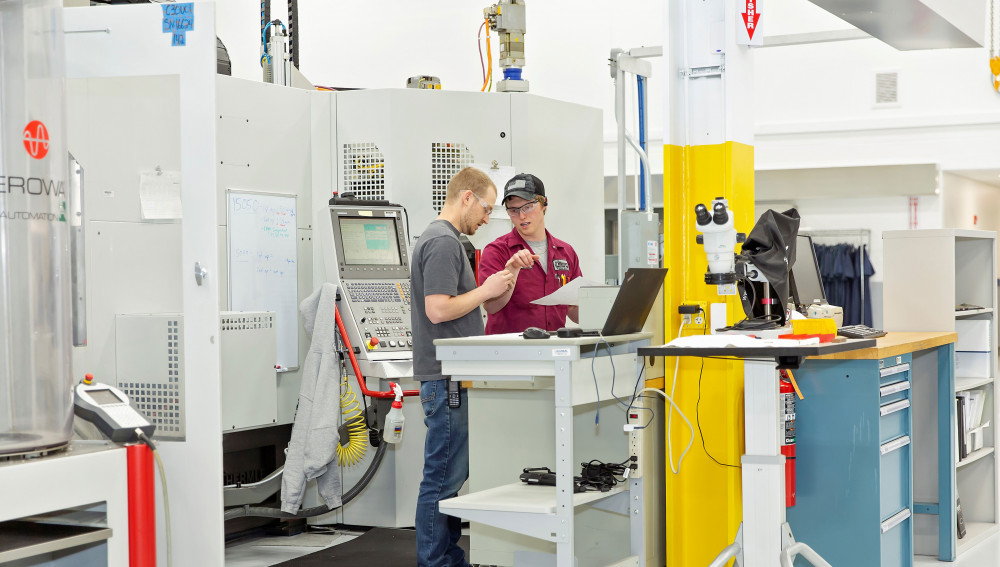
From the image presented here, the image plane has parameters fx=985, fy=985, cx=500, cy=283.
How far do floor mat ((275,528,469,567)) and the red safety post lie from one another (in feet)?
5.35

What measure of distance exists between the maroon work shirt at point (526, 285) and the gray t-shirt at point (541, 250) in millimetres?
13

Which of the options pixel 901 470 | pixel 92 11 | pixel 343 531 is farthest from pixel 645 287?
pixel 343 531

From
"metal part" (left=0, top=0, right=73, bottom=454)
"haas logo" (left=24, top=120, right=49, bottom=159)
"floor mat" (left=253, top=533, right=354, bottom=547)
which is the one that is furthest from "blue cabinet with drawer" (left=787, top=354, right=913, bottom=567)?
"haas logo" (left=24, top=120, right=49, bottom=159)

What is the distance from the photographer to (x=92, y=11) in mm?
3486

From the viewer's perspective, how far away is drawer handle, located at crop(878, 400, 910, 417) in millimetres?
3930

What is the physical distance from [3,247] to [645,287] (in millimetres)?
2064

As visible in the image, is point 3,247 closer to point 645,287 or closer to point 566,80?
point 645,287

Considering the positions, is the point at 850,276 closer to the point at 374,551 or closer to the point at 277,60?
the point at 277,60

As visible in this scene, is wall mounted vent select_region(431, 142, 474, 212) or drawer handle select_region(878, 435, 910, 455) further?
wall mounted vent select_region(431, 142, 474, 212)

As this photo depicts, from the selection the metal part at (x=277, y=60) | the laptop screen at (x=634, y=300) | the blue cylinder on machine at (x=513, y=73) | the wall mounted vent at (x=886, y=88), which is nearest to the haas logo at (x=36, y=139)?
the laptop screen at (x=634, y=300)

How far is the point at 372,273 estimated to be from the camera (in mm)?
5160

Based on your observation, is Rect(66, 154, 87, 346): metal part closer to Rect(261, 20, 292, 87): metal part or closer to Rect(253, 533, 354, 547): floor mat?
Rect(253, 533, 354, 547): floor mat

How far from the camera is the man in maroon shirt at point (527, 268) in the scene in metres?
4.24

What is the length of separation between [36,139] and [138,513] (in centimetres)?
113
